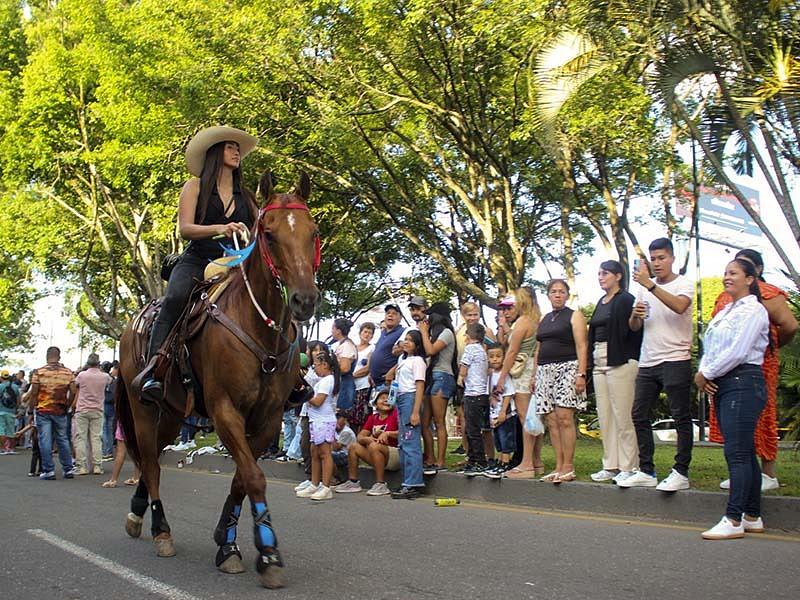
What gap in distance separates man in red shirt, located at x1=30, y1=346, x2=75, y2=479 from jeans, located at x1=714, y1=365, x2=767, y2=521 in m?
12.1

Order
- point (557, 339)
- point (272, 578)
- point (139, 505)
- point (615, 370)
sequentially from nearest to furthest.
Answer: point (272, 578), point (139, 505), point (615, 370), point (557, 339)

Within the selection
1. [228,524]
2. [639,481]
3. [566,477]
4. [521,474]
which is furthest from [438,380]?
[228,524]

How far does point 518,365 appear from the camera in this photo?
456 inches

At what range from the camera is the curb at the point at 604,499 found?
789 centimetres

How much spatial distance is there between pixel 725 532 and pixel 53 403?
1228 centimetres

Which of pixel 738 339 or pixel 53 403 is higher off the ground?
pixel 738 339

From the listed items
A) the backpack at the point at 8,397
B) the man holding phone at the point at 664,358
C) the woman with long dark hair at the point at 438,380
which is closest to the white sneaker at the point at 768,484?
the man holding phone at the point at 664,358

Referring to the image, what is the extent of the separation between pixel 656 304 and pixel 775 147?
22.4 ft

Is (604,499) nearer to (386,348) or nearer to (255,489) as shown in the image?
(386,348)

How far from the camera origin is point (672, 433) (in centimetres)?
2448

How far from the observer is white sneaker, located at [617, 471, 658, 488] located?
30.1 feet

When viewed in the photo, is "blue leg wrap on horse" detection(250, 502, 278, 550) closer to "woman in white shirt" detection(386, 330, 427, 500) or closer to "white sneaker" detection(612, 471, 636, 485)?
"white sneaker" detection(612, 471, 636, 485)

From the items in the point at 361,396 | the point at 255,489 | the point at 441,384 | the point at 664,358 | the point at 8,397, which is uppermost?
the point at 8,397

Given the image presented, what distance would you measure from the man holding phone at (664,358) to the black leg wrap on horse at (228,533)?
173 inches
